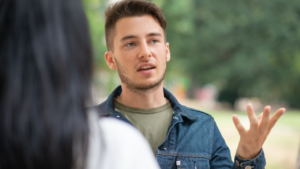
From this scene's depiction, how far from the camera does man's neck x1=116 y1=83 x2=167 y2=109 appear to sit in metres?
2.29

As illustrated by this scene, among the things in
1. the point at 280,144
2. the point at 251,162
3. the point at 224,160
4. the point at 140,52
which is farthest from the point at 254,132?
the point at 280,144

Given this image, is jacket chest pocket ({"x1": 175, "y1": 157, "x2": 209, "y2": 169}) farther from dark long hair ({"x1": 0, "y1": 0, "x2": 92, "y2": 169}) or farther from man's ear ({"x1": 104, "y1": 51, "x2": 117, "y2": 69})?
dark long hair ({"x1": 0, "y1": 0, "x2": 92, "y2": 169})

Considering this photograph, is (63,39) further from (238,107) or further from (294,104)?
(294,104)

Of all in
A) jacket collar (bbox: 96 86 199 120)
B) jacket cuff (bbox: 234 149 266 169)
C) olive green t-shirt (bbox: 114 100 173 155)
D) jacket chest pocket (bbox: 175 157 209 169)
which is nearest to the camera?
jacket cuff (bbox: 234 149 266 169)

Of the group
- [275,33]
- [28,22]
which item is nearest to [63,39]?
[28,22]

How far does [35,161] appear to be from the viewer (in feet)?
2.38

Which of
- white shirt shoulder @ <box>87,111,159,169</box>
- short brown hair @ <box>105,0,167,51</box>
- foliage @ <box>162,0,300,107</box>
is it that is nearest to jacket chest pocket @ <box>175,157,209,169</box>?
short brown hair @ <box>105,0,167,51</box>

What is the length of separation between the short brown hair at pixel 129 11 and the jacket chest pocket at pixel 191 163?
1.05m

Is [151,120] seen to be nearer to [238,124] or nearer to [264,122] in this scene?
[238,124]

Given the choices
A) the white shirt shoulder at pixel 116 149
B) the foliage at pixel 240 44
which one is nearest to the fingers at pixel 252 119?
the white shirt shoulder at pixel 116 149

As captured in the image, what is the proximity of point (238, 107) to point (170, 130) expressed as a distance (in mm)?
20711

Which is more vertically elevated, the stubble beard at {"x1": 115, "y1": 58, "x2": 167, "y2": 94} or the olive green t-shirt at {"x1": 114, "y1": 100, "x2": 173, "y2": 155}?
the stubble beard at {"x1": 115, "y1": 58, "x2": 167, "y2": 94}

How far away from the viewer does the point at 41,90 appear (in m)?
0.73

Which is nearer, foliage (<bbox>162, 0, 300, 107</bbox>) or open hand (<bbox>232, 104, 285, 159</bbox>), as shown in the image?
open hand (<bbox>232, 104, 285, 159</bbox>)
